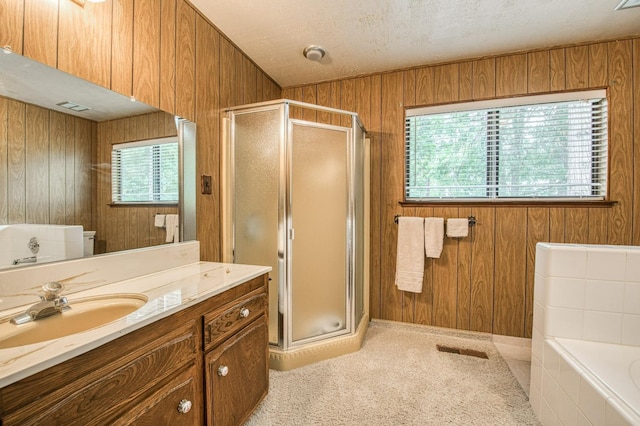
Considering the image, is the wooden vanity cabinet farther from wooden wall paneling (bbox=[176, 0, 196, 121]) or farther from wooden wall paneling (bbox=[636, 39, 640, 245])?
wooden wall paneling (bbox=[636, 39, 640, 245])

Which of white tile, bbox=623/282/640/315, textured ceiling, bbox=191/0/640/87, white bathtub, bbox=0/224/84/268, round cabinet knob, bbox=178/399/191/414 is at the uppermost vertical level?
textured ceiling, bbox=191/0/640/87

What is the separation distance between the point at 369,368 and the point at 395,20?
2.42 meters

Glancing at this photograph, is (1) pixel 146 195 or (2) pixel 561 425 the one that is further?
(1) pixel 146 195

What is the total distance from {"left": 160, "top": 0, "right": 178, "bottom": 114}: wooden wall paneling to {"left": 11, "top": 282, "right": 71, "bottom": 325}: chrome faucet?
1.05 meters

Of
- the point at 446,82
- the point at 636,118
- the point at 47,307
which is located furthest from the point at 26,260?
the point at 636,118

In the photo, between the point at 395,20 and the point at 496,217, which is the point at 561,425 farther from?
the point at 395,20

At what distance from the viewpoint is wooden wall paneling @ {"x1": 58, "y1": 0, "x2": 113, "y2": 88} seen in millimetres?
1128

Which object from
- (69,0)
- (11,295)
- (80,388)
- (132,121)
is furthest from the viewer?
(132,121)

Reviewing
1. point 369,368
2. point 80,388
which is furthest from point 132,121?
point 369,368

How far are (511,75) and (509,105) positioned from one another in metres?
0.24

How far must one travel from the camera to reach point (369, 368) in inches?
75.6

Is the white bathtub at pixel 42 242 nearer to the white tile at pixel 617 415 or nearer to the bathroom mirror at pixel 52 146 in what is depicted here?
the bathroom mirror at pixel 52 146

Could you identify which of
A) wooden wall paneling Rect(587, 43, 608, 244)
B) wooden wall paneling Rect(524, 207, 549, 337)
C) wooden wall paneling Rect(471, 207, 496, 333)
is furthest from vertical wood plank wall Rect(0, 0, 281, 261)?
wooden wall paneling Rect(587, 43, 608, 244)

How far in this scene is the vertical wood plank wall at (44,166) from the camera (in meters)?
0.97
